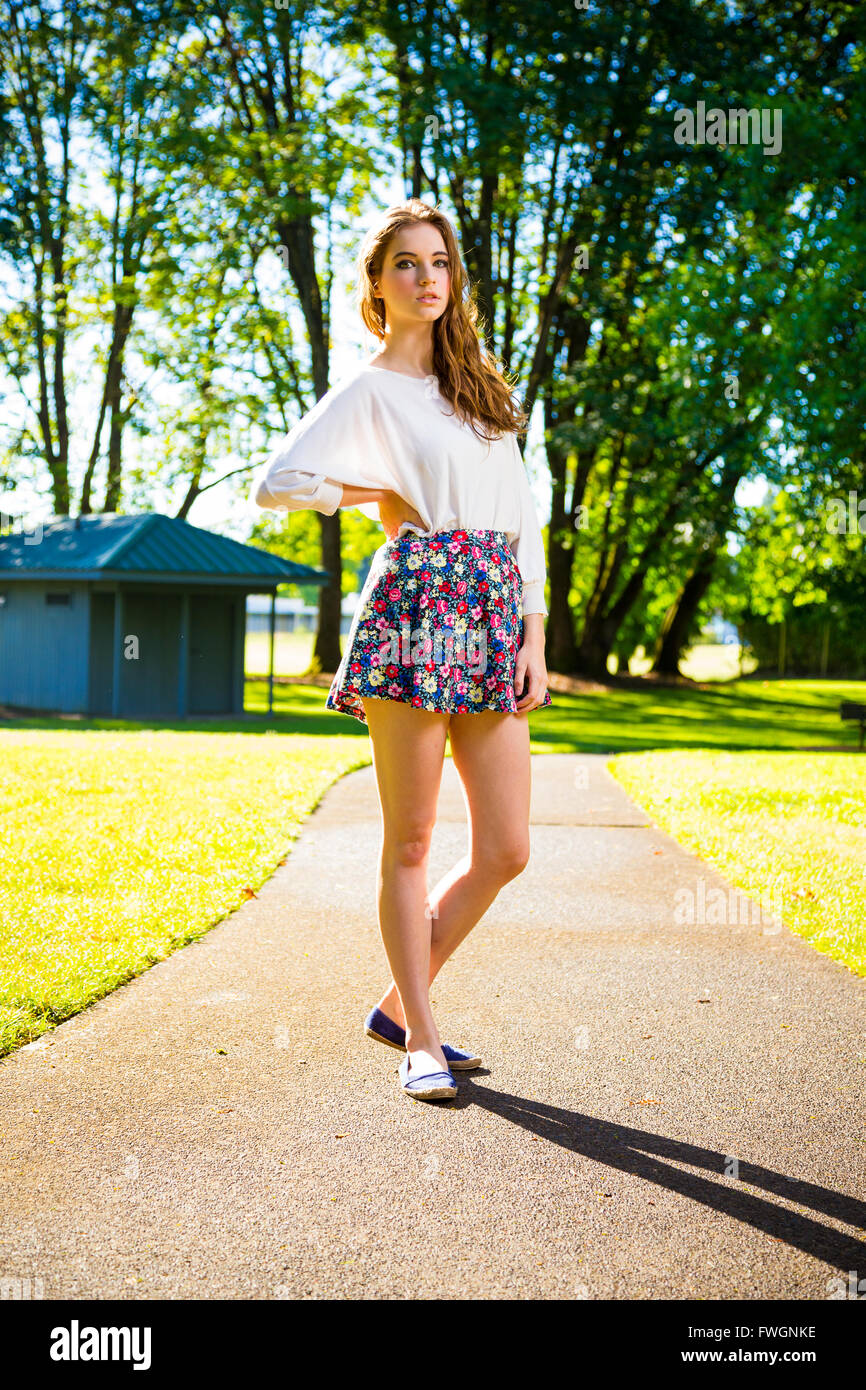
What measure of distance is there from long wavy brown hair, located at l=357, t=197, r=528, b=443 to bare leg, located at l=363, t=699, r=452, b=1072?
81 cm

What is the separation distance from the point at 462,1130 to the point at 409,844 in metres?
0.75

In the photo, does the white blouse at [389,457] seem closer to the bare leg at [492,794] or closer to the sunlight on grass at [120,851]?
the bare leg at [492,794]

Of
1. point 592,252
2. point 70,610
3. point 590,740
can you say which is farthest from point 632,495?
point 70,610

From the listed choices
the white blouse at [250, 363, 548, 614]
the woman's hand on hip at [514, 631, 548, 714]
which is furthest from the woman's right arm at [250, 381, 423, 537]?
the woman's hand on hip at [514, 631, 548, 714]

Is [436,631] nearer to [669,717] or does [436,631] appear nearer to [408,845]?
[408,845]

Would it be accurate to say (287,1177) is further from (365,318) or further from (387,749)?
(365,318)

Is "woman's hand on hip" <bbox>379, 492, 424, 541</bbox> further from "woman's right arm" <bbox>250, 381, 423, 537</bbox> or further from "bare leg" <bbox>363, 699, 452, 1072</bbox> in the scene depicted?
"bare leg" <bbox>363, 699, 452, 1072</bbox>

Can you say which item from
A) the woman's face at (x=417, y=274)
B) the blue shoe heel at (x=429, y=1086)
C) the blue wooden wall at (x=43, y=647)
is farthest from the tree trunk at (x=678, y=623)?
the blue shoe heel at (x=429, y=1086)

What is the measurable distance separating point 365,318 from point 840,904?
3827 mm

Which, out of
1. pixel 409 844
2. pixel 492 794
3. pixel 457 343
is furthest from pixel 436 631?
pixel 457 343

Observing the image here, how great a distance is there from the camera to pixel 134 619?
2300 centimetres

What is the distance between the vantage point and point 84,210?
103 feet

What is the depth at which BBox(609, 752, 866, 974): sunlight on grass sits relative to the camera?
6059 millimetres

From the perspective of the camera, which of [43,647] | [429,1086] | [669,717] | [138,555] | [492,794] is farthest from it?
[669,717]
